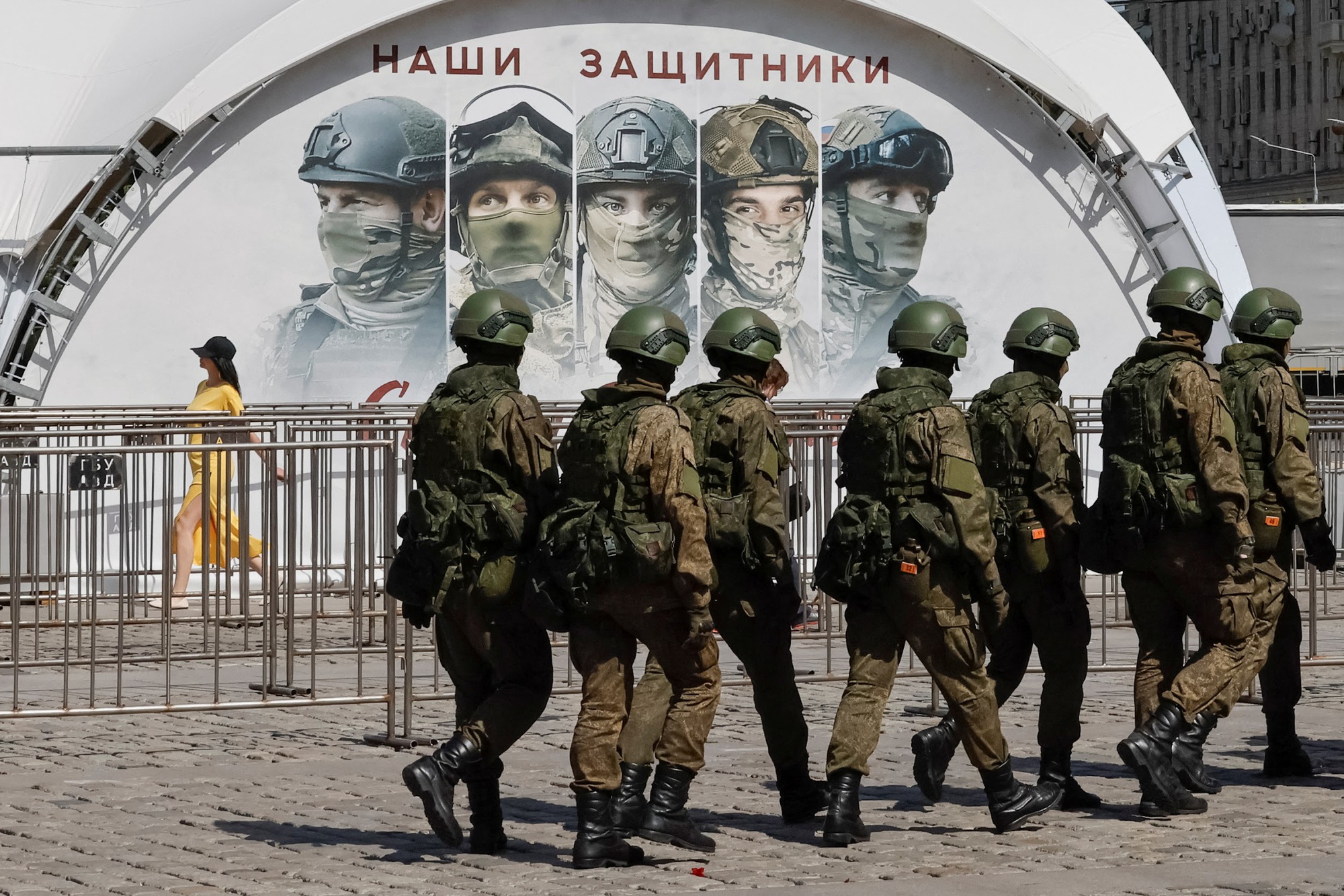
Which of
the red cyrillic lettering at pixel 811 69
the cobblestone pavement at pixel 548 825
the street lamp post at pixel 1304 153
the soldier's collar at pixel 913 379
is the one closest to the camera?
the cobblestone pavement at pixel 548 825

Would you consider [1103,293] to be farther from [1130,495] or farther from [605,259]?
[1130,495]

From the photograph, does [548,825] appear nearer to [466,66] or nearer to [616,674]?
[616,674]

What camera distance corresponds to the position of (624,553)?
26.0 feet

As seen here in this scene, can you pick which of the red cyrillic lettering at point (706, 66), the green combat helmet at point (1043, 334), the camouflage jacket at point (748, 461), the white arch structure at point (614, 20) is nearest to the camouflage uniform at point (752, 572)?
the camouflage jacket at point (748, 461)

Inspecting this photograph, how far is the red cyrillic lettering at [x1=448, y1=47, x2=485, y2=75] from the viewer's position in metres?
21.2

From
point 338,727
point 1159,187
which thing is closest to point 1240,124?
point 1159,187

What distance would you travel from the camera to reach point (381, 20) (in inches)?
814

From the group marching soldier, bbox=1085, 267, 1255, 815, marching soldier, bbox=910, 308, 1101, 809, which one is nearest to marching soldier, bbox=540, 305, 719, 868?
marching soldier, bbox=910, 308, 1101, 809

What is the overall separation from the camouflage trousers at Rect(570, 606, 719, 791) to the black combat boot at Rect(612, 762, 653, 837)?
66 mm

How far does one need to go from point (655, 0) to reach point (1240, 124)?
8602 cm

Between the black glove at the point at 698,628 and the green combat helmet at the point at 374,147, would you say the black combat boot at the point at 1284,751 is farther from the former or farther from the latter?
the green combat helmet at the point at 374,147

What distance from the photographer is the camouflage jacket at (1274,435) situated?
9.53 metres

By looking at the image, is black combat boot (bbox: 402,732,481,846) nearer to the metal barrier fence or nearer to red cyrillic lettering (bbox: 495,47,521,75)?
the metal barrier fence

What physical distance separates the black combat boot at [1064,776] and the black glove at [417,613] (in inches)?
104
